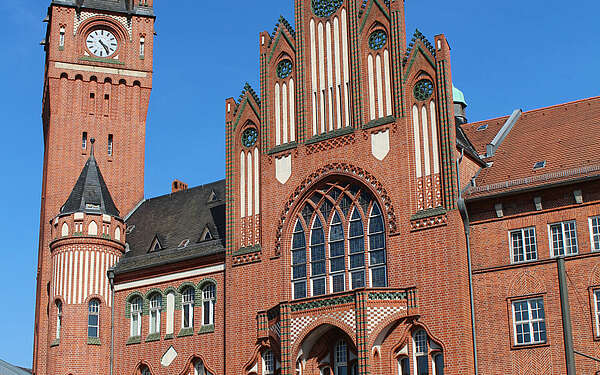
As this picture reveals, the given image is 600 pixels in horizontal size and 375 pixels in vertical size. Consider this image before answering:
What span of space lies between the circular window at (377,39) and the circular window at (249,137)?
649 cm

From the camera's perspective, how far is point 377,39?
38.3 metres

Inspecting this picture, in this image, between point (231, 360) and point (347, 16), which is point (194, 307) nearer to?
point (231, 360)

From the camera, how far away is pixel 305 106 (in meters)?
39.3

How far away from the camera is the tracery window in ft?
118

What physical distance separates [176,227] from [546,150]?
18.9 meters

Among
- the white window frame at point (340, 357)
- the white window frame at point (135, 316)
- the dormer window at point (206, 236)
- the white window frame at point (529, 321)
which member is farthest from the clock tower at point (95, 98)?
the white window frame at point (529, 321)

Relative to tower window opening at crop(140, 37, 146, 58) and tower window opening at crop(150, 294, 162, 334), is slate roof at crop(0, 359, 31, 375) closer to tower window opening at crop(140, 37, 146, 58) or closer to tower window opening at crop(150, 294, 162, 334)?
tower window opening at crop(150, 294, 162, 334)

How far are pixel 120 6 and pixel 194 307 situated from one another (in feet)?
71.9

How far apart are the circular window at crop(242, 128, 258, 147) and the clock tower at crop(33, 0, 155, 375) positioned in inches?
517

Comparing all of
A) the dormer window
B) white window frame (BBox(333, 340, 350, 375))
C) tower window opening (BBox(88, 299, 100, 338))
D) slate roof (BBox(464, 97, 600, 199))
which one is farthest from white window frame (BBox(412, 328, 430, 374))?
tower window opening (BBox(88, 299, 100, 338))

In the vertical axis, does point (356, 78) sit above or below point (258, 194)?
above

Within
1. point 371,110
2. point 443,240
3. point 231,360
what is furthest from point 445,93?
point 231,360

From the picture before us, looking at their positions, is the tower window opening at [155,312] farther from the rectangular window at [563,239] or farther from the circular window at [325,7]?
the rectangular window at [563,239]

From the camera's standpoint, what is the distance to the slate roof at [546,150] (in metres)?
33.5
